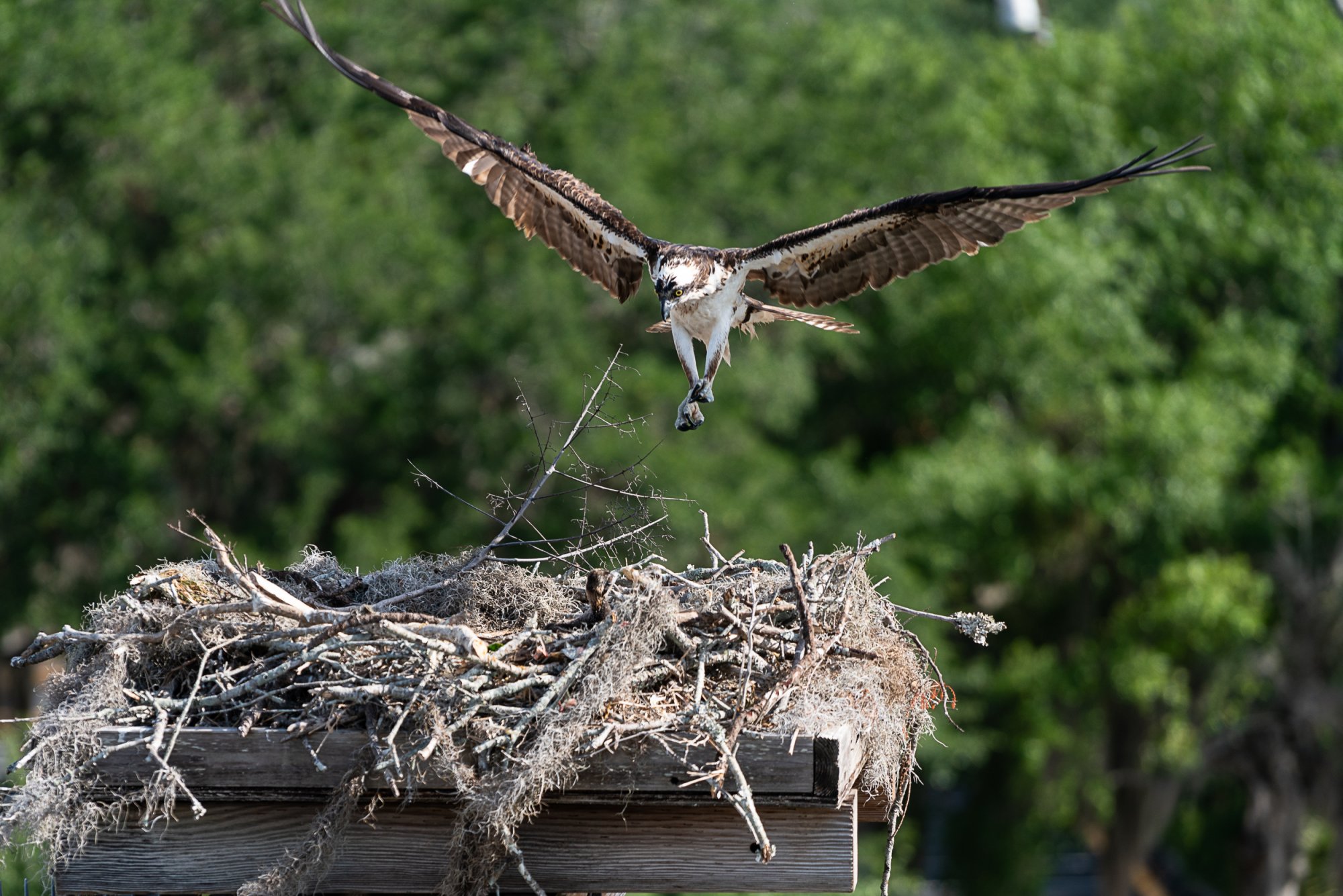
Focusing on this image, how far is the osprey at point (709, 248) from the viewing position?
5.22m

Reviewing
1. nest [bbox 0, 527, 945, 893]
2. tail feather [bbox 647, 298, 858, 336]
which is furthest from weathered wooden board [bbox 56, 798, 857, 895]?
tail feather [bbox 647, 298, 858, 336]

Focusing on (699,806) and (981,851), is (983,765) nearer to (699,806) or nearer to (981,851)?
(981,851)

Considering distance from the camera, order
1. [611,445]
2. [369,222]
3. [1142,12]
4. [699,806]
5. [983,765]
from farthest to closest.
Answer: [1142,12]
[983,765]
[369,222]
[611,445]
[699,806]

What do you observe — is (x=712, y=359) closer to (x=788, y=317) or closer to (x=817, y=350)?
(x=788, y=317)

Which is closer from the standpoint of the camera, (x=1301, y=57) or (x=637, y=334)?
(x=637, y=334)

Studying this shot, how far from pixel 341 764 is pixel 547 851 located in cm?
49

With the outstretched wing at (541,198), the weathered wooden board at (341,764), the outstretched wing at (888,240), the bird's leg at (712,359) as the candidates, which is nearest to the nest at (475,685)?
the weathered wooden board at (341,764)

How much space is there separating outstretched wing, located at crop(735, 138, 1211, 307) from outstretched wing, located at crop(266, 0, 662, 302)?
0.52m

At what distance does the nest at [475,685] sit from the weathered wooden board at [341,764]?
0.09ft

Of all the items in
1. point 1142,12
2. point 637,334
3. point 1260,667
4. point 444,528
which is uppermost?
point 1142,12

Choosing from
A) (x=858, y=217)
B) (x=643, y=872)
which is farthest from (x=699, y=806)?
(x=858, y=217)

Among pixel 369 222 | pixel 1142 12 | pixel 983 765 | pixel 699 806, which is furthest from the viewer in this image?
pixel 1142 12

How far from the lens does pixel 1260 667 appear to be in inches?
649

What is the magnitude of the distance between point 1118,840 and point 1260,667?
2889mm
